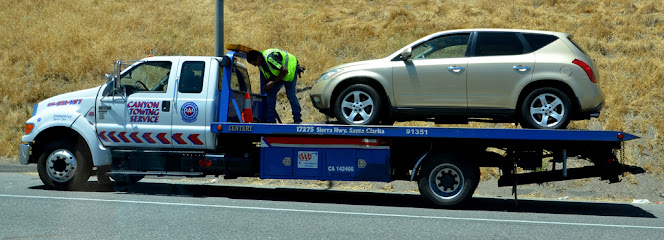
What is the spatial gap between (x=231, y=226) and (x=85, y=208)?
2.29m

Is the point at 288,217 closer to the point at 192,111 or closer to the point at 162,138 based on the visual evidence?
the point at 192,111

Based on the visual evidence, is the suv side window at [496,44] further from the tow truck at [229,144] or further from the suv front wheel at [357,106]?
the suv front wheel at [357,106]

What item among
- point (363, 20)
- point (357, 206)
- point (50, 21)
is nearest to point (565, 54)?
point (357, 206)

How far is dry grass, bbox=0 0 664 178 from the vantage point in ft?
54.9

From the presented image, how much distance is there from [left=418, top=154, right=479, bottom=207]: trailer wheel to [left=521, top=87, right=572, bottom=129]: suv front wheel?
102 cm

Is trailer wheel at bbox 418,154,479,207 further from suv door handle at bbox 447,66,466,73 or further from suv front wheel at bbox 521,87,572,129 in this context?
suv door handle at bbox 447,66,466,73

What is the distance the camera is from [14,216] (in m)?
7.28

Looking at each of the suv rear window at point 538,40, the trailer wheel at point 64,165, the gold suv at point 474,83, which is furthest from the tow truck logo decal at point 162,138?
the suv rear window at point 538,40

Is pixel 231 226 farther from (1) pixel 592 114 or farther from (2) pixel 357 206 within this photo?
(1) pixel 592 114

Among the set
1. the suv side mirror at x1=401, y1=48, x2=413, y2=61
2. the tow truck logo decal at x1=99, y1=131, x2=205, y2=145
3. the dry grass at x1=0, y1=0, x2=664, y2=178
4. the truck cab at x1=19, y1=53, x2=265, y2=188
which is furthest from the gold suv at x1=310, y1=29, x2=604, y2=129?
the dry grass at x1=0, y1=0, x2=664, y2=178

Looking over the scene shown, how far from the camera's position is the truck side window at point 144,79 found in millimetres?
9656

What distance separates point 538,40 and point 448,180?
7.70 ft

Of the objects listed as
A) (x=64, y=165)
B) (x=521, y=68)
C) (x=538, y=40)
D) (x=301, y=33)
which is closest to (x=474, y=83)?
(x=521, y=68)

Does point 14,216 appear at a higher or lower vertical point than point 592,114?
lower
